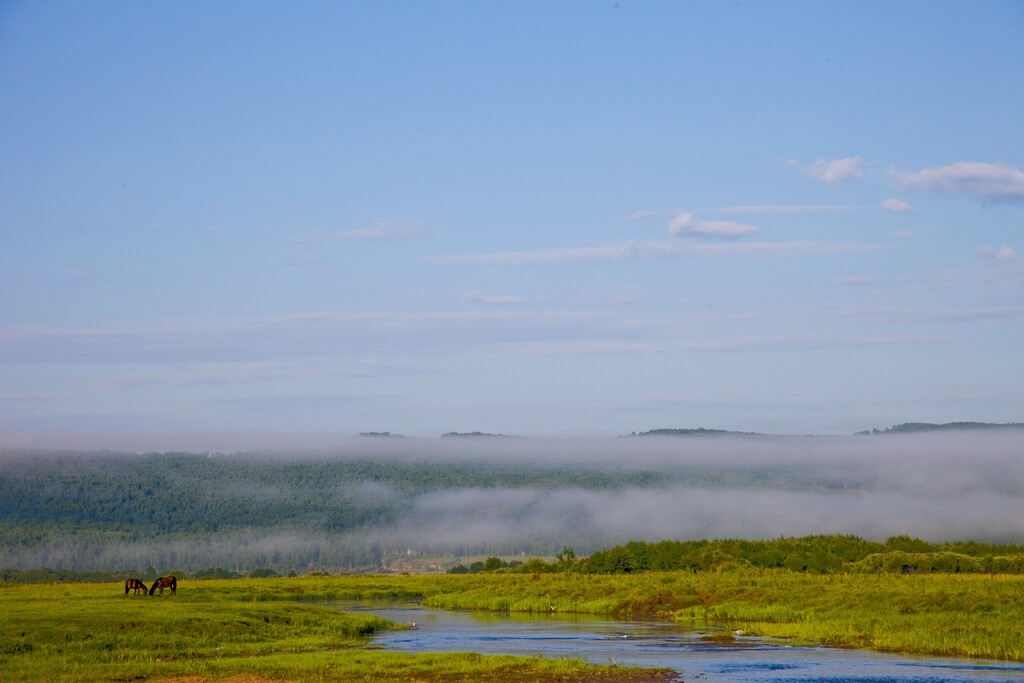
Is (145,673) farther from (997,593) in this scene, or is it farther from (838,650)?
(997,593)

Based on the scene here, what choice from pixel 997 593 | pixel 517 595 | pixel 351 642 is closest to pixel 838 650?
pixel 997 593

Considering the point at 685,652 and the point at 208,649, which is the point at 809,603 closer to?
the point at 685,652

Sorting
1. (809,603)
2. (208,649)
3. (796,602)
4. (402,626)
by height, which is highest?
(208,649)

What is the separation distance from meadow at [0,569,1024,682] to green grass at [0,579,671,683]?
0.30 ft

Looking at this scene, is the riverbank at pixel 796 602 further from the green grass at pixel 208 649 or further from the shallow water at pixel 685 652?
the green grass at pixel 208 649

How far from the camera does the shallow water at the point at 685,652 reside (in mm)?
47688

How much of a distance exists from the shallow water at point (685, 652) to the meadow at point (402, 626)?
2883 mm

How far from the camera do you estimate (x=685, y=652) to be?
5819 centimetres

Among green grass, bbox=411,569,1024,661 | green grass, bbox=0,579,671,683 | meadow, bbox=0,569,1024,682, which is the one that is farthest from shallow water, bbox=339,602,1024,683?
green grass, bbox=0,579,671,683

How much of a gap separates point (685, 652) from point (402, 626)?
2545 cm

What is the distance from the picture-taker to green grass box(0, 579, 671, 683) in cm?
4778

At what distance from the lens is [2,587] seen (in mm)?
94375

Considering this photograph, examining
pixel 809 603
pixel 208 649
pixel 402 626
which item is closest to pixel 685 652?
pixel 809 603

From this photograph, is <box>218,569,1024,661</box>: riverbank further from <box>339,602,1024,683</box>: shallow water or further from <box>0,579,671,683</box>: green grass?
<box>0,579,671,683</box>: green grass
